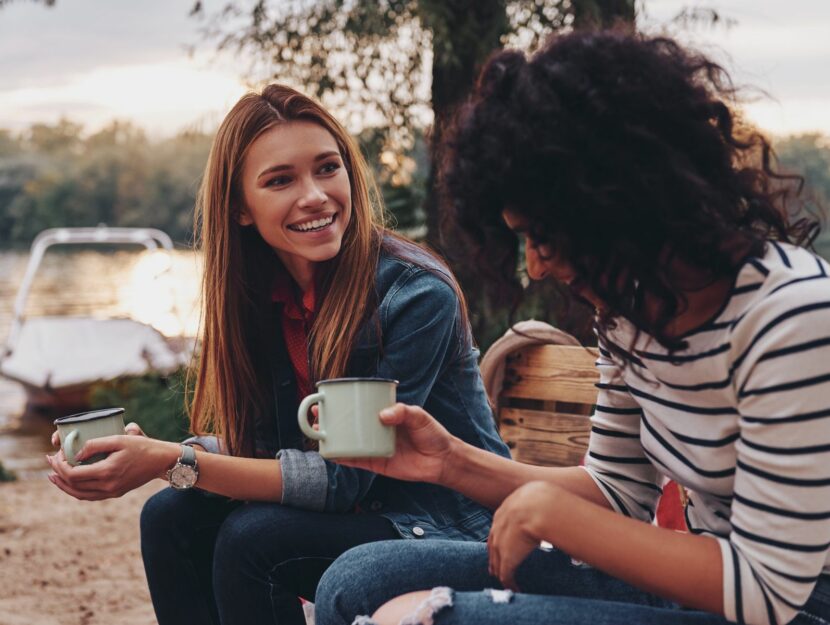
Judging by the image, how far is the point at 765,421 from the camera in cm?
112

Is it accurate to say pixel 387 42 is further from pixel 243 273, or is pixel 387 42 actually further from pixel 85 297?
pixel 85 297

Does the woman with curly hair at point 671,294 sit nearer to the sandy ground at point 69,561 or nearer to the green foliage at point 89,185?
the sandy ground at point 69,561

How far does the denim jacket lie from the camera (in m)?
1.75

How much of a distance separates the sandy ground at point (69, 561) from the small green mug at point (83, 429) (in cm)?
172

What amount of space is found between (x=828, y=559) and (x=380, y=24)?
4.20 m

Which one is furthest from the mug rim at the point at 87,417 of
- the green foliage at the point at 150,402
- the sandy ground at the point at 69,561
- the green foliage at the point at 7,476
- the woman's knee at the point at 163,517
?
the green foliage at the point at 7,476

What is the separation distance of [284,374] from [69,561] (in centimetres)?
253

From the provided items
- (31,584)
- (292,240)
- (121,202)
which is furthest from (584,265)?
(121,202)

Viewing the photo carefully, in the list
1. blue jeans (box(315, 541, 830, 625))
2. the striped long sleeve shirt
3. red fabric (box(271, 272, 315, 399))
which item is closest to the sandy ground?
red fabric (box(271, 272, 315, 399))

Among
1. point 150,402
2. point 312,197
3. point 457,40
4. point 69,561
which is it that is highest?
point 457,40

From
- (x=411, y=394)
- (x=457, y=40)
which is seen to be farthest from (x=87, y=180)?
(x=411, y=394)

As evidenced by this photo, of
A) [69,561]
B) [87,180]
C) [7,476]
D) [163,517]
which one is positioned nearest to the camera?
[163,517]

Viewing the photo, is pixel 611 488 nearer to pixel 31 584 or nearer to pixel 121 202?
pixel 31 584

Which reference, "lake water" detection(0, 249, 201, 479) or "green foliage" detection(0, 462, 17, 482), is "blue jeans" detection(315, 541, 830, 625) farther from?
"green foliage" detection(0, 462, 17, 482)
